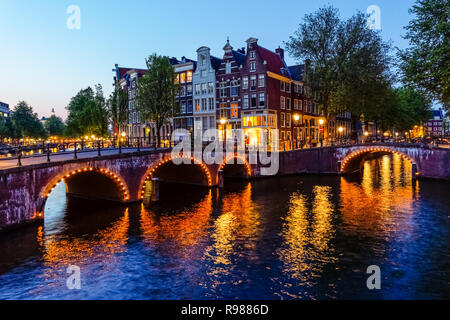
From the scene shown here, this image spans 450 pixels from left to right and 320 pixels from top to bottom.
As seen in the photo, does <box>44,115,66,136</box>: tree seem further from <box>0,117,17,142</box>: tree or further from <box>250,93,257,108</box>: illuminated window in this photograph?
<box>250,93,257,108</box>: illuminated window

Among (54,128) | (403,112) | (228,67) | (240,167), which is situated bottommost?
(240,167)

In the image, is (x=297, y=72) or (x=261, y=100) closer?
(x=261, y=100)

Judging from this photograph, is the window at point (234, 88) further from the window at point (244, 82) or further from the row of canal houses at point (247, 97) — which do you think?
the window at point (244, 82)

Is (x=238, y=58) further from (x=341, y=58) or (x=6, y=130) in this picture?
(x=6, y=130)

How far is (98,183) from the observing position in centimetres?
2767

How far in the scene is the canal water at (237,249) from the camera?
11930 millimetres

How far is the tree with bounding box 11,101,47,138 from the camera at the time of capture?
78250 millimetres

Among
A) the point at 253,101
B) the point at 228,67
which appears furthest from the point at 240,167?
the point at 228,67

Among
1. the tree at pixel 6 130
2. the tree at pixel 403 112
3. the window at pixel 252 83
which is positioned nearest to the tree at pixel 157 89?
the window at pixel 252 83

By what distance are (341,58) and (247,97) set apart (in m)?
14.4

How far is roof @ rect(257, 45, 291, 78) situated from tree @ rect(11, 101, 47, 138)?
2367 inches

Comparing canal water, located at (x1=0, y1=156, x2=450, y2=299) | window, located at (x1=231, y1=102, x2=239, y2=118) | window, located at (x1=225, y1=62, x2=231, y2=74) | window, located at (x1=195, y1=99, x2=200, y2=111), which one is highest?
window, located at (x1=225, y1=62, x2=231, y2=74)

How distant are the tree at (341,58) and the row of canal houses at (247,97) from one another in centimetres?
263

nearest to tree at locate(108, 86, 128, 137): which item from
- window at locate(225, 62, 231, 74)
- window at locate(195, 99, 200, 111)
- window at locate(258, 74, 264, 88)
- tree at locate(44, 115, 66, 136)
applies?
window at locate(195, 99, 200, 111)
